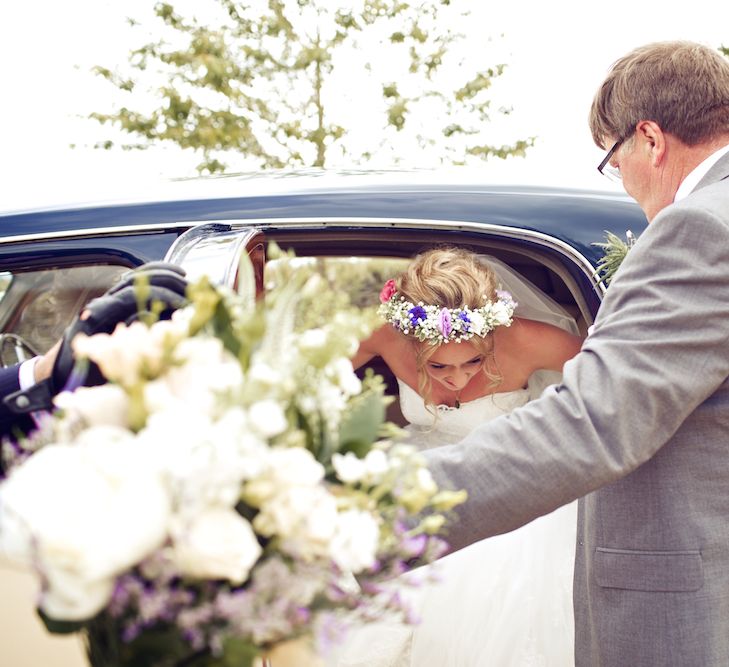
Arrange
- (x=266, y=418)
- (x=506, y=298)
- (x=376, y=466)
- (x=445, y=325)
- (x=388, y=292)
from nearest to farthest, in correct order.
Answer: (x=266, y=418) < (x=376, y=466) < (x=445, y=325) < (x=506, y=298) < (x=388, y=292)

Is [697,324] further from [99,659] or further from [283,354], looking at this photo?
[99,659]

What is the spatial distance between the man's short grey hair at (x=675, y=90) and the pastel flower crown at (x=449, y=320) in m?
1.02

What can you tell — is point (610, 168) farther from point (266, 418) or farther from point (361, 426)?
point (266, 418)

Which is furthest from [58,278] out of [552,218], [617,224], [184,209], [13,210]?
[617,224]

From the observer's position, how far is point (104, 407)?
874 millimetres

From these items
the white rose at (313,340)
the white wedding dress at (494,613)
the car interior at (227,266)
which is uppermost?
the white rose at (313,340)

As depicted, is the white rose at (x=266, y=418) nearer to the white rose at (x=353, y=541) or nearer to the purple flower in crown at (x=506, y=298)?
the white rose at (x=353, y=541)

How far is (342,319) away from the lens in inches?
36.7

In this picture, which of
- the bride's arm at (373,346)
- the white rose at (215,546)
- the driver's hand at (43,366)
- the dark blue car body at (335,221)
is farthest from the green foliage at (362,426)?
the bride's arm at (373,346)

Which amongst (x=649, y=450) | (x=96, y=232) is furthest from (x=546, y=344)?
(x=96, y=232)

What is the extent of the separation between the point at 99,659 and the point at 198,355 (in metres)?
0.38

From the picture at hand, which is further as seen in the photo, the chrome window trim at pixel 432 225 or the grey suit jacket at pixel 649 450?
the chrome window trim at pixel 432 225

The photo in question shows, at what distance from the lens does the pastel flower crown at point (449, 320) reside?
9.38 ft

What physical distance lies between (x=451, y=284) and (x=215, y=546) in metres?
2.25
